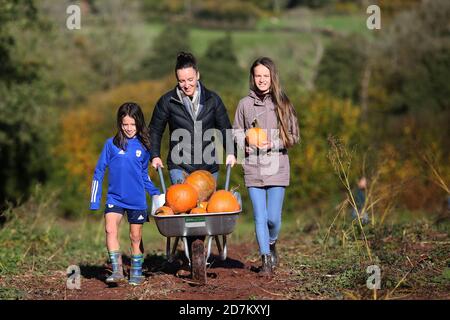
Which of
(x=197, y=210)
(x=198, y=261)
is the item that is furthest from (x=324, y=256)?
(x=197, y=210)

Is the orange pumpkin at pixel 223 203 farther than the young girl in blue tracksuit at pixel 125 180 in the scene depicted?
No

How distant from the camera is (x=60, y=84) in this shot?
20.9 m

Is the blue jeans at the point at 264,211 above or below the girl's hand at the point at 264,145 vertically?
below

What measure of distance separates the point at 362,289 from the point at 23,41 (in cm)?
1594

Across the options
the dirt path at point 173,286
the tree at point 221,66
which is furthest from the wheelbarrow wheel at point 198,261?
the tree at point 221,66

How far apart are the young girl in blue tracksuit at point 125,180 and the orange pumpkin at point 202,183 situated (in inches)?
17.0

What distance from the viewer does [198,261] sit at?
7.12 m

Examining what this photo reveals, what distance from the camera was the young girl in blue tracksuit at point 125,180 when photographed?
23.3ft

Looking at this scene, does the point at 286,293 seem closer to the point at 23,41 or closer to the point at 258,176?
the point at 258,176

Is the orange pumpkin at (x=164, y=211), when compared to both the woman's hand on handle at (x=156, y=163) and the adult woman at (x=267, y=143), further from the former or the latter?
the adult woman at (x=267, y=143)

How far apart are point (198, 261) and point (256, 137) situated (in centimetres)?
122

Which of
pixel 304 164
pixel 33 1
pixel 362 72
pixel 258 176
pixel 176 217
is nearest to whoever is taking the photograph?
pixel 176 217

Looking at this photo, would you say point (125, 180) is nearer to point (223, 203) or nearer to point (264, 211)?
point (223, 203)


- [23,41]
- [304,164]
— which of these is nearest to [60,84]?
[23,41]
